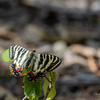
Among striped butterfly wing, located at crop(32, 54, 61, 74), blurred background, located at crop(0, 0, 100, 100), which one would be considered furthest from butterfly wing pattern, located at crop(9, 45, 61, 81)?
blurred background, located at crop(0, 0, 100, 100)

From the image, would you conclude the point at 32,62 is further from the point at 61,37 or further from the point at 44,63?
the point at 61,37

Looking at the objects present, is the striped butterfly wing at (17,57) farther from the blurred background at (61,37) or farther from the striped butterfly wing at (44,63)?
the blurred background at (61,37)

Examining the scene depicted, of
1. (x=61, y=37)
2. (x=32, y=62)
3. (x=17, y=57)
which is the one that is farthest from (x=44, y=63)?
(x=61, y=37)

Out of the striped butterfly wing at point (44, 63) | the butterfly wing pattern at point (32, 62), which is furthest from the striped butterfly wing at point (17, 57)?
the striped butterfly wing at point (44, 63)

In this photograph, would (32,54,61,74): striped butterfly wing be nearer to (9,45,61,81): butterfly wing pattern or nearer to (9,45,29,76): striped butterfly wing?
(9,45,61,81): butterfly wing pattern

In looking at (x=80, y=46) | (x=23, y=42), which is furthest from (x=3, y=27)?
(x=80, y=46)

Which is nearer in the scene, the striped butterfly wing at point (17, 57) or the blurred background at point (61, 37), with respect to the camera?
the striped butterfly wing at point (17, 57)

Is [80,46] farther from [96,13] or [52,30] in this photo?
[96,13]
